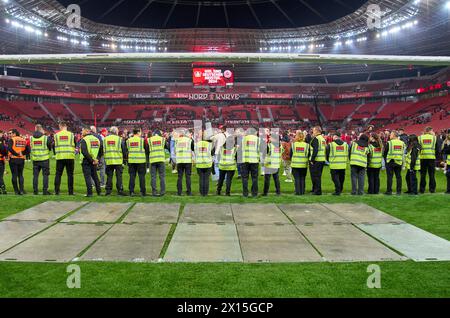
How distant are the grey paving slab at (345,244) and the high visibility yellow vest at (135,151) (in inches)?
194

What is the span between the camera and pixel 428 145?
10125 millimetres

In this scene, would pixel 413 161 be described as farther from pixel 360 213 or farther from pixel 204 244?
pixel 204 244

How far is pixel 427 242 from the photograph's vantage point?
18.1ft

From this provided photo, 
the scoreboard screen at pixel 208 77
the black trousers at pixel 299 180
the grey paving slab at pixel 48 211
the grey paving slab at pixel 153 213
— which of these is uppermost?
the scoreboard screen at pixel 208 77

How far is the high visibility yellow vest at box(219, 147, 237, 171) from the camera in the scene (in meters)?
9.55

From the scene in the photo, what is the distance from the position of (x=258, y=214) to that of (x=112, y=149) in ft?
15.0

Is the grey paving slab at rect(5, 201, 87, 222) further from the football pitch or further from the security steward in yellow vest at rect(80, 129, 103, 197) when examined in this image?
the football pitch

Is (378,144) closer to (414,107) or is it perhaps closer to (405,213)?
(405,213)

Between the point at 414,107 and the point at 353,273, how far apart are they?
52153 mm

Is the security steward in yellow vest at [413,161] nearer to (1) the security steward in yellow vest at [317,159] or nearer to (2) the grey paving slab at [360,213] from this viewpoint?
(1) the security steward in yellow vest at [317,159]

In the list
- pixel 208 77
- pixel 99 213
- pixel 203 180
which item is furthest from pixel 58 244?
pixel 208 77

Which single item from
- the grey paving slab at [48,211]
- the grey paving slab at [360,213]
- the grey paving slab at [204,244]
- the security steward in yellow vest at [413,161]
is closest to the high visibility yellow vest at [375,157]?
the security steward in yellow vest at [413,161]

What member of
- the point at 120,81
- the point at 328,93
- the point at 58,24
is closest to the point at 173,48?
the point at 120,81

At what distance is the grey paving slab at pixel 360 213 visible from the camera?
6945 millimetres
